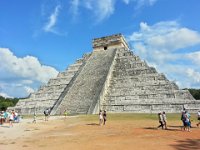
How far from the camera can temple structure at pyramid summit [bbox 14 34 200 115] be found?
25.5 meters

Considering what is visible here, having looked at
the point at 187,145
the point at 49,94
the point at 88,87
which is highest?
the point at 88,87

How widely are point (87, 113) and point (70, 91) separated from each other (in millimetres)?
5451

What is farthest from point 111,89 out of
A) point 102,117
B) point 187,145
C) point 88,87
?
point 187,145

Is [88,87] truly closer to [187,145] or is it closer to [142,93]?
[142,93]

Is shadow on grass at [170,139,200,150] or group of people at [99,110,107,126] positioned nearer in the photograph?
shadow on grass at [170,139,200,150]

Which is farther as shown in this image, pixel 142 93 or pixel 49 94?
pixel 49 94

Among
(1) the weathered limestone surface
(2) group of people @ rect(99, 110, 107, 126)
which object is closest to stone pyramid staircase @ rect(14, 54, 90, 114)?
(1) the weathered limestone surface

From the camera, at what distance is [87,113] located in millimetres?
25938

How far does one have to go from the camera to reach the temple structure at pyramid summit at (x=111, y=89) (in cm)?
2547

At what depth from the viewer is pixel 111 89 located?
2920cm

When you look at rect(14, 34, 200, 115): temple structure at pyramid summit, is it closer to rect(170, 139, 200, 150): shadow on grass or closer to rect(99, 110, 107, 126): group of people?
rect(99, 110, 107, 126): group of people

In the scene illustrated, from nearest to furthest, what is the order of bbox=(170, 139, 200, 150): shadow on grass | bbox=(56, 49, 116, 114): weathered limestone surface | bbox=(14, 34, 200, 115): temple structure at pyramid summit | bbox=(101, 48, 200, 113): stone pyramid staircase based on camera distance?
bbox=(170, 139, 200, 150): shadow on grass < bbox=(101, 48, 200, 113): stone pyramid staircase < bbox=(14, 34, 200, 115): temple structure at pyramid summit < bbox=(56, 49, 116, 114): weathered limestone surface

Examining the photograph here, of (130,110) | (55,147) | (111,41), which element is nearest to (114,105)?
(130,110)

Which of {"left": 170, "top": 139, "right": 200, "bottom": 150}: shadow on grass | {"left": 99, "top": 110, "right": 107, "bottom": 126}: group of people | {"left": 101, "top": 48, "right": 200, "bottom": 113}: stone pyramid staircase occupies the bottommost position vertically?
{"left": 170, "top": 139, "right": 200, "bottom": 150}: shadow on grass
